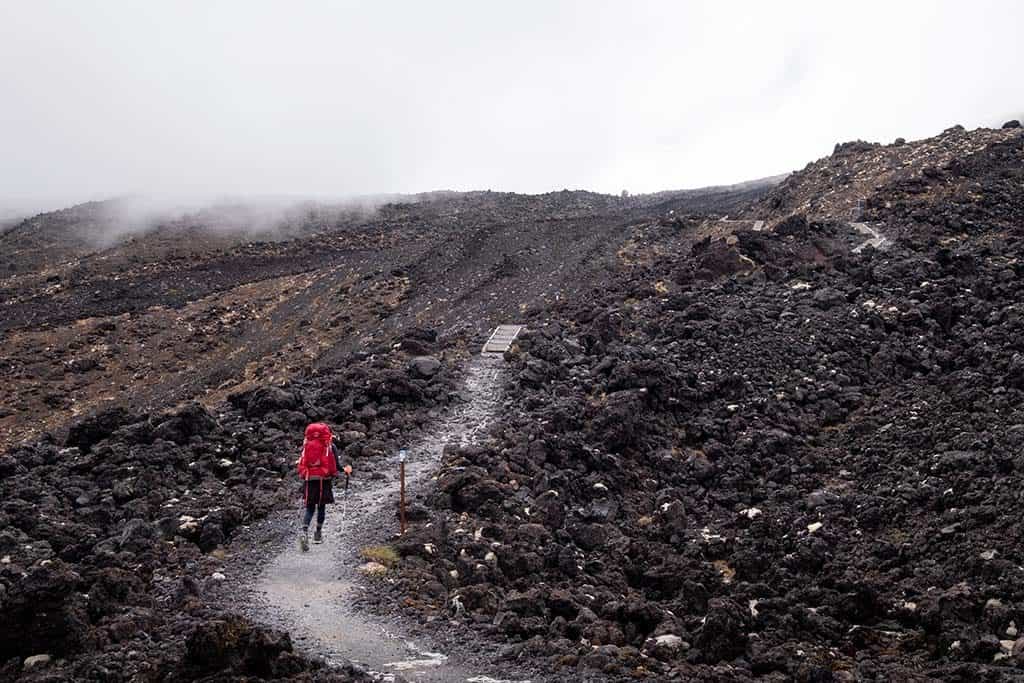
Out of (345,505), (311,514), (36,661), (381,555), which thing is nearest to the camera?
(36,661)

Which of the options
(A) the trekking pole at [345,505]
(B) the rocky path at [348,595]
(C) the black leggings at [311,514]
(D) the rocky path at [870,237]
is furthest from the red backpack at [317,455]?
(D) the rocky path at [870,237]

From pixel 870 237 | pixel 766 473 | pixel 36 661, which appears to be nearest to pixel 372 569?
Result: pixel 36 661

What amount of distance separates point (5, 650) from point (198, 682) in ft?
8.73

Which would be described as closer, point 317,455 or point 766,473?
point 317,455

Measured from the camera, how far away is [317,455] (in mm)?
13508

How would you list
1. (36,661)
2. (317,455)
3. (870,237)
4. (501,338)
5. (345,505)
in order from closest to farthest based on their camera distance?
(36,661) < (317,455) < (345,505) < (501,338) < (870,237)

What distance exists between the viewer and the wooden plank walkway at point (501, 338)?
88.3 feet

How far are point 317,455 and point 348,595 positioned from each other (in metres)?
2.57

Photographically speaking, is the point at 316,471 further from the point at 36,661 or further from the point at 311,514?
the point at 36,661

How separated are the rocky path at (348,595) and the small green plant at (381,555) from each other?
14cm

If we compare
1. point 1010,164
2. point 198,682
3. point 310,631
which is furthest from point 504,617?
point 1010,164

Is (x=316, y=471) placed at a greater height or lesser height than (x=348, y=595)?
greater

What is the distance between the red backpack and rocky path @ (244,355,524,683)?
1180 mm

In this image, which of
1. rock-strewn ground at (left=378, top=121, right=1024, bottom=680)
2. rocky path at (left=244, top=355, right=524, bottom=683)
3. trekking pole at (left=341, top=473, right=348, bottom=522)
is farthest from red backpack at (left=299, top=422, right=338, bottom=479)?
rock-strewn ground at (left=378, top=121, right=1024, bottom=680)
